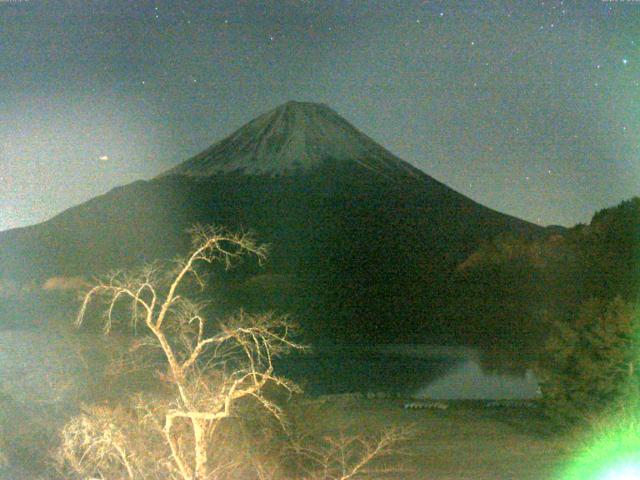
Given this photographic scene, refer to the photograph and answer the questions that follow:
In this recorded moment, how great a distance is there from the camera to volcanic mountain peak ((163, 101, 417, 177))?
96812 millimetres

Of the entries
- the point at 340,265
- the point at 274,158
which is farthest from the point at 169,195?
the point at 340,265

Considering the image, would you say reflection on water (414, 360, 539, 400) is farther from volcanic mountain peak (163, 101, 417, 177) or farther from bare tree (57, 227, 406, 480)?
volcanic mountain peak (163, 101, 417, 177)

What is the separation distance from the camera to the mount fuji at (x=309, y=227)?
51781 mm

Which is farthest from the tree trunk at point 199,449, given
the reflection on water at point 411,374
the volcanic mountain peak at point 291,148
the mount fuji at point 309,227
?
the volcanic mountain peak at point 291,148

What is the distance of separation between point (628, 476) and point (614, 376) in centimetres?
522

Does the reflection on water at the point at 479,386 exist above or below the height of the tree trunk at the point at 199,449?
below

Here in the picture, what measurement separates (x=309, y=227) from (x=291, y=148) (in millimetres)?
23160

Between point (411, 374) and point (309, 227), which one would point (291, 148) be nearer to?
point (309, 227)

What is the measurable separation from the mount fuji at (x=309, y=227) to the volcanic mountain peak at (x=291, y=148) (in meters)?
0.18

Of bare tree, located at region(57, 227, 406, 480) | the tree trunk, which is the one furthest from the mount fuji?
the tree trunk

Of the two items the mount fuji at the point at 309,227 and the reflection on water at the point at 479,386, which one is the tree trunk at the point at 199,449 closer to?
the reflection on water at the point at 479,386

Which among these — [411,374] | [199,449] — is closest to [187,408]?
[199,449]

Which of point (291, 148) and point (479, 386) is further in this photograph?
point (291, 148)

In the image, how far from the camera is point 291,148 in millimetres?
100875
